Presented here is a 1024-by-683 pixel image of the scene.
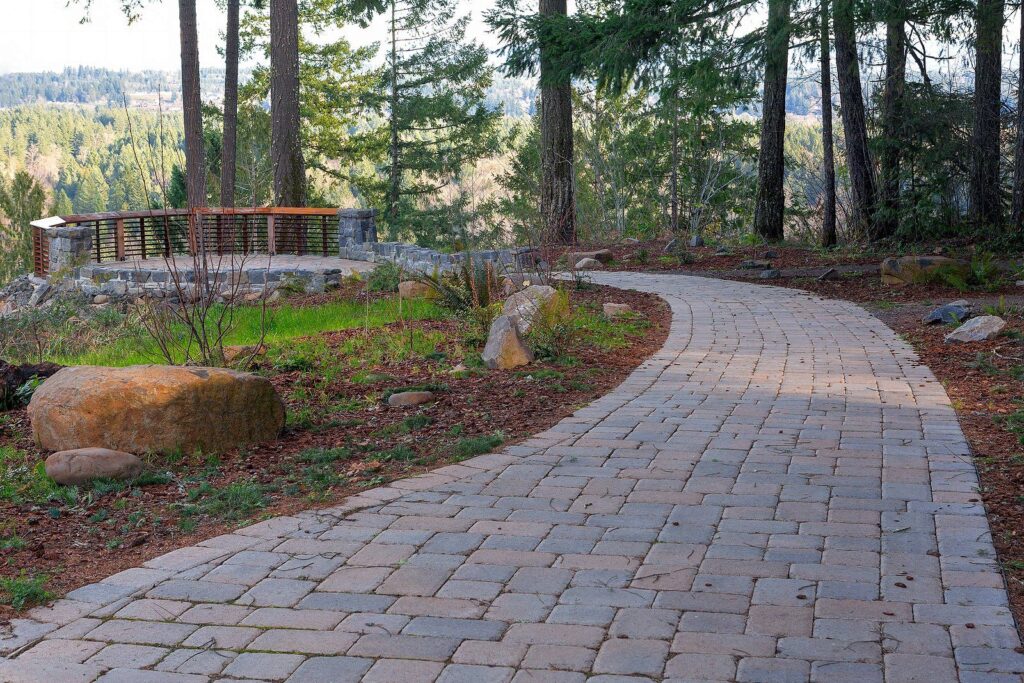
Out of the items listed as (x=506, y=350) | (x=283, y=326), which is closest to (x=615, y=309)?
(x=506, y=350)

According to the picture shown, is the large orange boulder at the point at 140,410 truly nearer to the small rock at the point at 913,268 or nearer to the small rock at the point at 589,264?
the small rock at the point at 913,268

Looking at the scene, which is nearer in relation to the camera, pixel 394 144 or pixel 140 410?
pixel 140 410

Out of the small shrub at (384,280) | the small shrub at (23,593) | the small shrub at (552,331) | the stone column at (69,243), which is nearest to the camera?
the small shrub at (23,593)

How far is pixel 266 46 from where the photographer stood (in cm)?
3406

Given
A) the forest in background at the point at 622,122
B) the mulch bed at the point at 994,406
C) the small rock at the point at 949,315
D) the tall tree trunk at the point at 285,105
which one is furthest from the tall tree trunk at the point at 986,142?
the tall tree trunk at the point at 285,105

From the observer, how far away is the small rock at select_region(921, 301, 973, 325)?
9.48 metres

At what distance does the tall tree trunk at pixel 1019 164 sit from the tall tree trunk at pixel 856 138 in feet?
8.12

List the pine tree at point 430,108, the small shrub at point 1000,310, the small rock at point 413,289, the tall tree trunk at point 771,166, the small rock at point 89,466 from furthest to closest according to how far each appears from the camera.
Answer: the pine tree at point 430,108 → the tall tree trunk at point 771,166 → the small rock at point 413,289 → the small shrub at point 1000,310 → the small rock at point 89,466

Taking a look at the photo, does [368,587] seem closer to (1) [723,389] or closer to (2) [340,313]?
(1) [723,389]

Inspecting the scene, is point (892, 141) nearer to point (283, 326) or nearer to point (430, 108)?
point (283, 326)

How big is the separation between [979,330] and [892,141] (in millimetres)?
8607

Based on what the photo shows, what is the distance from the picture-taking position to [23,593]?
3.37 meters

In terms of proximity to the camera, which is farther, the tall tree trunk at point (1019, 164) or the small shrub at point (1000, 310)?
the tall tree trunk at point (1019, 164)

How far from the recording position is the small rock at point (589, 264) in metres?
15.8
